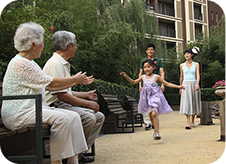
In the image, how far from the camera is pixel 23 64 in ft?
8.21

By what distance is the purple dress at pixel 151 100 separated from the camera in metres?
5.56

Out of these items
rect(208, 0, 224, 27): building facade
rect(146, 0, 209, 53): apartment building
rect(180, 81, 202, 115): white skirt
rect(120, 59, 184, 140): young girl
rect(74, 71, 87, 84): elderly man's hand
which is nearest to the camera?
rect(74, 71, 87, 84): elderly man's hand

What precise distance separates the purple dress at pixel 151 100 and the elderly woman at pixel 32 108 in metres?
3.10

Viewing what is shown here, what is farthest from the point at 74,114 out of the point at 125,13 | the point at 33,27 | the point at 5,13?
the point at 125,13

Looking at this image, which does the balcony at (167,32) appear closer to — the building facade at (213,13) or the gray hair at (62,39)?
the building facade at (213,13)

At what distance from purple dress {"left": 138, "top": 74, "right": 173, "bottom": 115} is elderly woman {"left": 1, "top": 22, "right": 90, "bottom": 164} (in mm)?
3104

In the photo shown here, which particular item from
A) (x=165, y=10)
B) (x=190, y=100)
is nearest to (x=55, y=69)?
(x=190, y=100)

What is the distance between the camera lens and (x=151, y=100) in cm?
565

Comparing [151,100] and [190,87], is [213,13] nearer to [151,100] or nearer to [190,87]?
[190,87]

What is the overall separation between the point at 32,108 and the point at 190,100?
6.01m

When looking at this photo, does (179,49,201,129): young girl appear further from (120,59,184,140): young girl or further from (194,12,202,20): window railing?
(194,12,202,20): window railing

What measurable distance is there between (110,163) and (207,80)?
27.2 meters

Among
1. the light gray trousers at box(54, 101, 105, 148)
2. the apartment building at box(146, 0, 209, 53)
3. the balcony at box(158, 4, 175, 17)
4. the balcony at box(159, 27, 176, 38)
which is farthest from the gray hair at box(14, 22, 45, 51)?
the balcony at box(158, 4, 175, 17)

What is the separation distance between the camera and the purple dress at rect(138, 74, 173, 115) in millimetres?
5558
